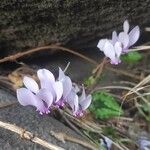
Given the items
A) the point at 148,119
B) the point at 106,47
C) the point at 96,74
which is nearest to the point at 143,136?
the point at 148,119

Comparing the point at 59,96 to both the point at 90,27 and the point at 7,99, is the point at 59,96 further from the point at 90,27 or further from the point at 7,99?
the point at 90,27

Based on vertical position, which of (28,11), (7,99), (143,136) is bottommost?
(143,136)

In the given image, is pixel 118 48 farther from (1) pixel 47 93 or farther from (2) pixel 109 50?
(1) pixel 47 93

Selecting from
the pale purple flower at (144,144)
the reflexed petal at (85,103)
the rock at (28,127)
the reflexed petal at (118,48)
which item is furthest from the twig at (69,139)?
the reflexed petal at (118,48)

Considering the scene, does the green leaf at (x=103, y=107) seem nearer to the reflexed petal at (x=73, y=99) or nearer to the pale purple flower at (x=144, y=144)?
the pale purple flower at (x=144, y=144)

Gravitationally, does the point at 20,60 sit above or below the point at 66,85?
below

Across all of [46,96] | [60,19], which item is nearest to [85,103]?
[46,96]

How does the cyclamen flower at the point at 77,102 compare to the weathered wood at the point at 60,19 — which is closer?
the cyclamen flower at the point at 77,102

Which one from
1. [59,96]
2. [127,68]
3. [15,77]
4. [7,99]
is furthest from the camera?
[127,68]
